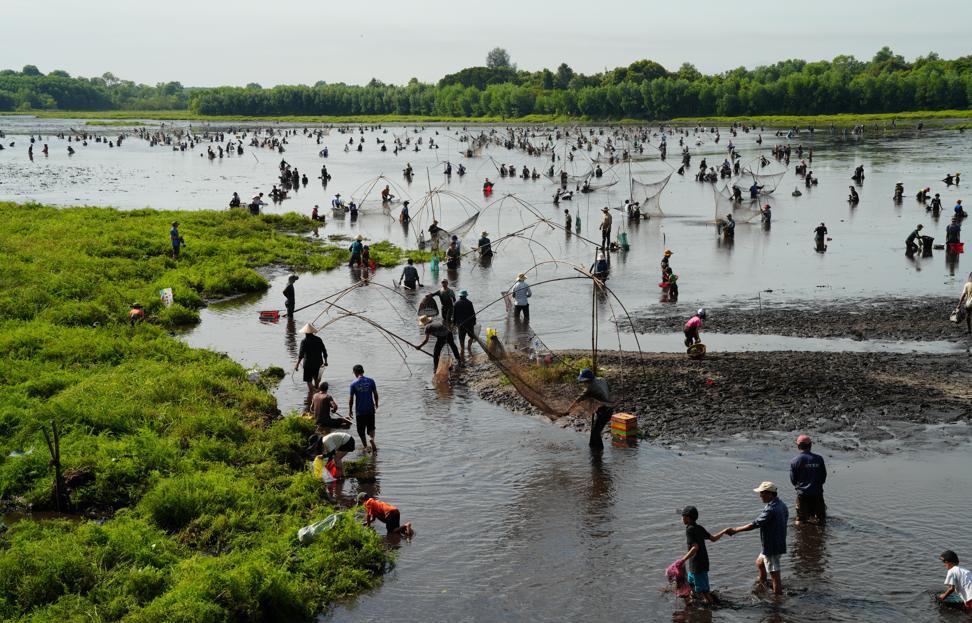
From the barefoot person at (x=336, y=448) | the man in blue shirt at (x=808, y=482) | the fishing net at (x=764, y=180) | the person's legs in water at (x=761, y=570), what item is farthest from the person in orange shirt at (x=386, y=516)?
the fishing net at (x=764, y=180)

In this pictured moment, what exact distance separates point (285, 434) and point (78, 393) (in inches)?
143

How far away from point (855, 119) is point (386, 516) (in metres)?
120

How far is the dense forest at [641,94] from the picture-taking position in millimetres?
122500

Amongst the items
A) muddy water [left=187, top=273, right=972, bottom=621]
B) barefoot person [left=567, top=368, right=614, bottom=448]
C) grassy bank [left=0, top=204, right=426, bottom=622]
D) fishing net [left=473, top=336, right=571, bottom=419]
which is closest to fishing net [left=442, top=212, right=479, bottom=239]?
grassy bank [left=0, top=204, right=426, bottom=622]

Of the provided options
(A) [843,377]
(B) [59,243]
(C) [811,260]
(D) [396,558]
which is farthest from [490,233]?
(D) [396,558]

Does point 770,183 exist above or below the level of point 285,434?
above

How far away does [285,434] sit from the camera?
531 inches

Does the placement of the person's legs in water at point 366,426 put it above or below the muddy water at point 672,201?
below

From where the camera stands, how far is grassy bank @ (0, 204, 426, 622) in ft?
29.2

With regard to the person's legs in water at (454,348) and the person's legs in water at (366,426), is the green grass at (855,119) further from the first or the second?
the person's legs in water at (366,426)

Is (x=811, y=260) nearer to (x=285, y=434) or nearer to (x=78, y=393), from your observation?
(x=285, y=434)

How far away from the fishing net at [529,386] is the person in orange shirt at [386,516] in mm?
3871

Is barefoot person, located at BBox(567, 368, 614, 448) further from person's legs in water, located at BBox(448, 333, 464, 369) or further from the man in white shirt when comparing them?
the man in white shirt

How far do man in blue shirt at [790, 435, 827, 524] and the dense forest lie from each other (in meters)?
123
